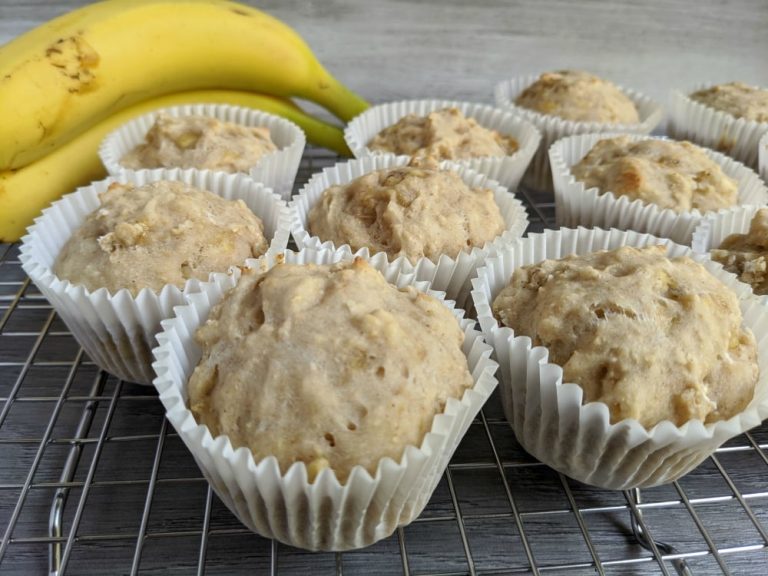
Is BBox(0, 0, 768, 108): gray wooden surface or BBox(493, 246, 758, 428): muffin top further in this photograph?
BBox(0, 0, 768, 108): gray wooden surface

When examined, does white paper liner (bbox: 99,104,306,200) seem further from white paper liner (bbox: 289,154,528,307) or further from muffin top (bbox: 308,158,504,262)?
muffin top (bbox: 308,158,504,262)

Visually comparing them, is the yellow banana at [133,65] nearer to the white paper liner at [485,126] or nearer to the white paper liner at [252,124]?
the white paper liner at [252,124]

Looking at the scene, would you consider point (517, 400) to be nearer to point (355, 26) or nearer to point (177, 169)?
point (177, 169)

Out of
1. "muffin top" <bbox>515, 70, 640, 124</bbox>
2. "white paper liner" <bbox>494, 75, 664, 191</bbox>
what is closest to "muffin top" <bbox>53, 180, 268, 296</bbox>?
"white paper liner" <bbox>494, 75, 664, 191</bbox>

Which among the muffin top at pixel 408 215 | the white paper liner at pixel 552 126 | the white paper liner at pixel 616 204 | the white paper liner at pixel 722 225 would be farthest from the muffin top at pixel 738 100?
the muffin top at pixel 408 215

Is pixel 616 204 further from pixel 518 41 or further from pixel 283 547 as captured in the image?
pixel 518 41

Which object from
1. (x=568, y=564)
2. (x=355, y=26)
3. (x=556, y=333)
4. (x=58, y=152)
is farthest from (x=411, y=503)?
(x=355, y=26)

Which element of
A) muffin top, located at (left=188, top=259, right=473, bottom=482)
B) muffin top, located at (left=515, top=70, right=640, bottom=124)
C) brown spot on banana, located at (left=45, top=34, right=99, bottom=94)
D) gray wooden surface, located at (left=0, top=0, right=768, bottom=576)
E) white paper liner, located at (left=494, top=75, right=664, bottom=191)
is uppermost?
brown spot on banana, located at (left=45, top=34, right=99, bottom=94)
